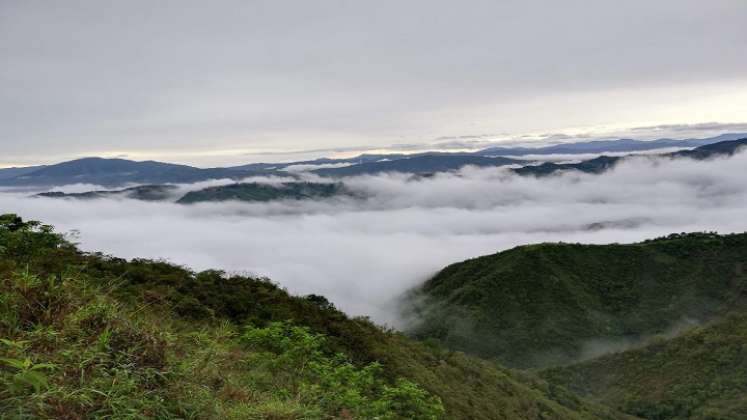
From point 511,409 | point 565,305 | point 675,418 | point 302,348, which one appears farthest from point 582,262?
point 302,348

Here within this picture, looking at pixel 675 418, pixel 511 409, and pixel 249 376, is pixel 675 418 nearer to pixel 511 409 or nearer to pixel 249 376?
pixel 511 409

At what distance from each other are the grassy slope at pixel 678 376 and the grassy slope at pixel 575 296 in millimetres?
24688

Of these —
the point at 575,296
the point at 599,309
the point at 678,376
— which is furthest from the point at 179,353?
the point at 599,309

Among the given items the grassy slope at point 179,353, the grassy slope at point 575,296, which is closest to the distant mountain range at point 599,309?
the grassy slope at point 575,296

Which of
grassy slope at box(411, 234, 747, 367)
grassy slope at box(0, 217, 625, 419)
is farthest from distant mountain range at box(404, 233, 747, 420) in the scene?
grassy slope at box(0, 217, 625, 419)

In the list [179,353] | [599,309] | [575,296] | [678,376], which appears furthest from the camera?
[575,296]

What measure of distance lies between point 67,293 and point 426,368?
1452 cm

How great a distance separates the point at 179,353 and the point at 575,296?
115m

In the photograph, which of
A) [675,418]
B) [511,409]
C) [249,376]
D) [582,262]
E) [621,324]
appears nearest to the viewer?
[249,376]

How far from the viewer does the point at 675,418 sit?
39531 millimetres

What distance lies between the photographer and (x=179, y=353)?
6.57 m

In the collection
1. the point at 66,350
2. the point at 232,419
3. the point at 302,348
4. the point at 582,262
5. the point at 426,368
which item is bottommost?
the point at 582,262

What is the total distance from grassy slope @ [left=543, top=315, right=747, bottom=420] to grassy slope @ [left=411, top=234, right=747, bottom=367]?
81.0 ft

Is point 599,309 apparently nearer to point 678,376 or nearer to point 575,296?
point 575,296
